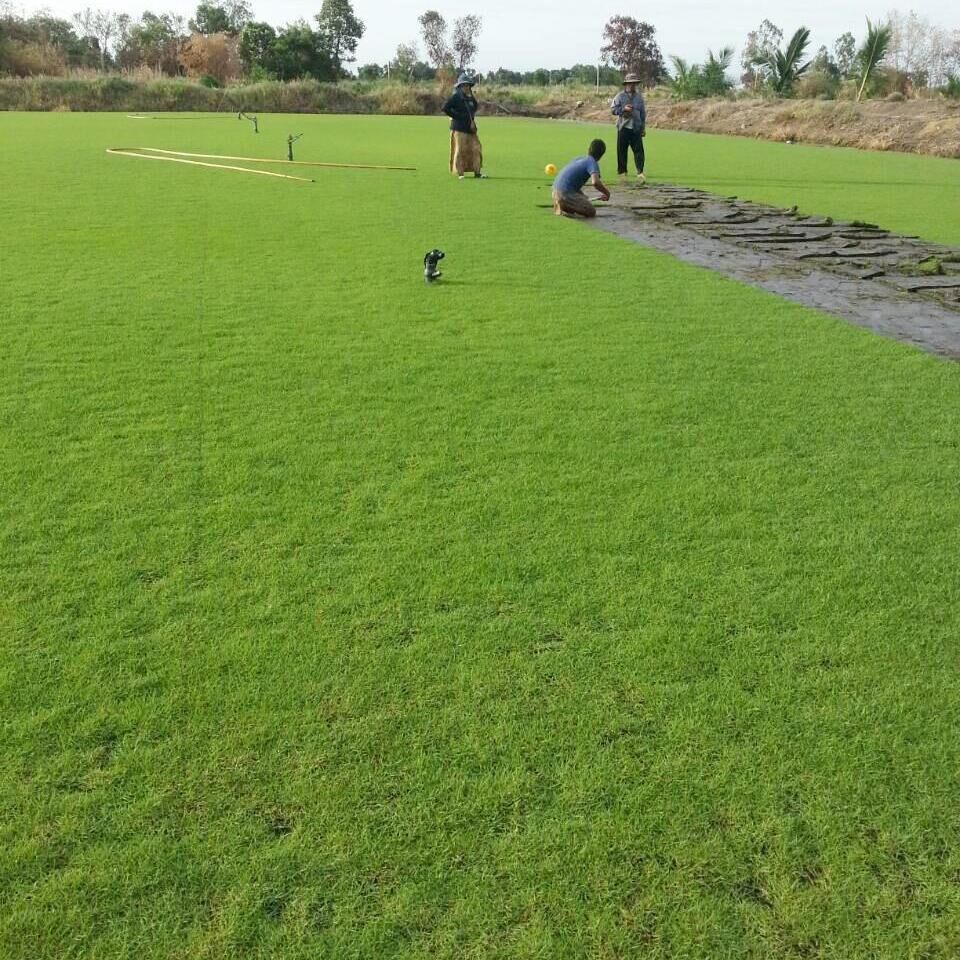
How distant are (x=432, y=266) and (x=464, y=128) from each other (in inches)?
294

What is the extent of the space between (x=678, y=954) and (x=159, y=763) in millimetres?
1292

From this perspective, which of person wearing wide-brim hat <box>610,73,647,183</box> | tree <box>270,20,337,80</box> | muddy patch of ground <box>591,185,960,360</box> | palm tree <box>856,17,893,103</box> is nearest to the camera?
muddy patch of ground <box>591,185,960,360</box>

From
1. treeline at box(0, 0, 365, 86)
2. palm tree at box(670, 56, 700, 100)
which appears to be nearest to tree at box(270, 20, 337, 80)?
treeline at box(0, 0, 365, 86)

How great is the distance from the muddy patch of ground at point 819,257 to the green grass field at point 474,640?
3.41ft

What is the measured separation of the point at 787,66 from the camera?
33.3 meters

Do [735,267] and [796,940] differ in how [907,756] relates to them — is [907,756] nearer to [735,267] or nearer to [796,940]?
[796,940]

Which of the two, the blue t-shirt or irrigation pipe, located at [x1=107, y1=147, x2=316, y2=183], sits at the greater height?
irrigation pipe, located at [x1=107, y1=147, x2=316, y2=183]


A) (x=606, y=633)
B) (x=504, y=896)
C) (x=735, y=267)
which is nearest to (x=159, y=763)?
(x=504, y=896)

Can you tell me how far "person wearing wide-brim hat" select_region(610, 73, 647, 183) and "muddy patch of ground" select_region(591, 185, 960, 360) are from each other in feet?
5.46

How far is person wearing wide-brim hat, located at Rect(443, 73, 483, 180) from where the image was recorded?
12.8 meters

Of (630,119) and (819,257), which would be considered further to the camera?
(630,119)

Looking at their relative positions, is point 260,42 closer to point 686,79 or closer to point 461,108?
point 686,79

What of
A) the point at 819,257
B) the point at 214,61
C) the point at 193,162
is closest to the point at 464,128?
the point at 193,162

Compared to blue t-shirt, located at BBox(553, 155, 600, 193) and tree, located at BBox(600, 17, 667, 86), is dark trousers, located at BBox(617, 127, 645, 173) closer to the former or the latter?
blue t-shirt, located at BBox(553, 155, 600, 193)
